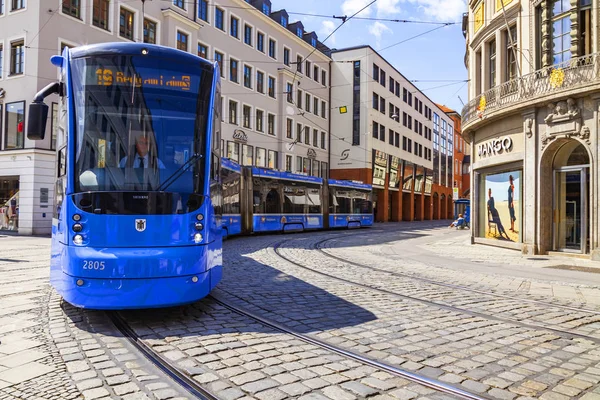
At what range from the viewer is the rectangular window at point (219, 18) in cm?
3453

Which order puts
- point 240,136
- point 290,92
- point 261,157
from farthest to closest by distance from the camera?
1. point 290,92
2. point 261,157
3. point 240,136

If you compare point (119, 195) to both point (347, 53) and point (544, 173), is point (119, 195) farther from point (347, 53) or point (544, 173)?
point (347, 53)

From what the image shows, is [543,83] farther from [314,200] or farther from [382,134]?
[382,134]

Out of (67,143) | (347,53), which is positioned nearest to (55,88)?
(67,143)

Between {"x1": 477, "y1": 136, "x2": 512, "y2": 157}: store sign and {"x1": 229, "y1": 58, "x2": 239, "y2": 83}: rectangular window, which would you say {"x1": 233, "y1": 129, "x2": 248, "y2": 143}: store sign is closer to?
{"x1": 229, "y1": 58, "x2": 239, "y2": 83}: rectangular window

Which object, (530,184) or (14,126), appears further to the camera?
(14,126)

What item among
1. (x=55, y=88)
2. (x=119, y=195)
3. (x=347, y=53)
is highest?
(x=347, y=53)

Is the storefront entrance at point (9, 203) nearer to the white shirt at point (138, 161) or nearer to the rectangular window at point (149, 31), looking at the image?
the rectangular window at point (149, 31)

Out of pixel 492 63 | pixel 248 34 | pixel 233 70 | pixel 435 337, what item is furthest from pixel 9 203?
pixel 435 337

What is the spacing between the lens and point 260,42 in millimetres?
39312

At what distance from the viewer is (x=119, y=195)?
211 inches

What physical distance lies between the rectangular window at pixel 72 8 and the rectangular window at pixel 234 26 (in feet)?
41.5

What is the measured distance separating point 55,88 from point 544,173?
14.0m

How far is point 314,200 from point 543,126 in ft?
46.7
